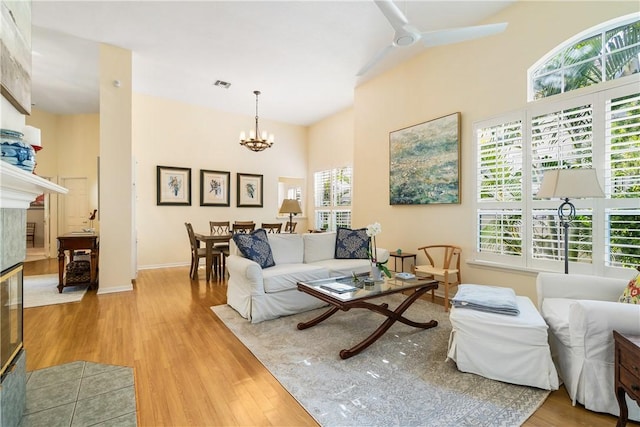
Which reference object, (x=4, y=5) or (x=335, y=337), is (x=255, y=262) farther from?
(x=4, y=5)

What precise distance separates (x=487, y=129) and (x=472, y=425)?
330 centimetres

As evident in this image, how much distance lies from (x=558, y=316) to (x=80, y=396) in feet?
10.9

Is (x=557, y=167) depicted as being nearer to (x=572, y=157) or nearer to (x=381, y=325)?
(x=572, y=157)

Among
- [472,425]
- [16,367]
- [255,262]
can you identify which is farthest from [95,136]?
[472,425]

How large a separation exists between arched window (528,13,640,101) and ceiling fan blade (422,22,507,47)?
122 cm

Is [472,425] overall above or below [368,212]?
below

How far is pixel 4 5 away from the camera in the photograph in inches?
57.7

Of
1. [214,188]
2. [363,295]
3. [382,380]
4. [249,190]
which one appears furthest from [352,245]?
[214,188]

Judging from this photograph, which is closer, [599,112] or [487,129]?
[599,112]

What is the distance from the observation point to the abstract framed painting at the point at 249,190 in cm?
717

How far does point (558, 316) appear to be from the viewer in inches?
81.7

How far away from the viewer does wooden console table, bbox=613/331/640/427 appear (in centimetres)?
137

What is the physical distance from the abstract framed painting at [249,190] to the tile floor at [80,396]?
202 inches

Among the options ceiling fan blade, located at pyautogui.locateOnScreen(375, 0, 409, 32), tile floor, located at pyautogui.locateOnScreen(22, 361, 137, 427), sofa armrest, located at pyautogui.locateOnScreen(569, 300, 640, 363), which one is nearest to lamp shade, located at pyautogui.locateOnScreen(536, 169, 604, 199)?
sofa armrest, located at pyautogui.locateOnScreen(569, 300, 640, 363)
